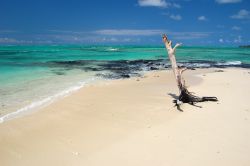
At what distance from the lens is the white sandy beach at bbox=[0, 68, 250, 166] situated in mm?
5410


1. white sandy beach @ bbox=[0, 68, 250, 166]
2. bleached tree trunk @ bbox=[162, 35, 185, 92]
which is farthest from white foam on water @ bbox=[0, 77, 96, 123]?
bleached tree trunk @ bbox=[162, 35, 185, 92]

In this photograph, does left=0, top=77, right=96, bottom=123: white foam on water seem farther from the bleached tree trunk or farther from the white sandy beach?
the bleached tree trunk

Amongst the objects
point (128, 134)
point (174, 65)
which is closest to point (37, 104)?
point (128, 134)

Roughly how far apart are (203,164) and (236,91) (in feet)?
25.2

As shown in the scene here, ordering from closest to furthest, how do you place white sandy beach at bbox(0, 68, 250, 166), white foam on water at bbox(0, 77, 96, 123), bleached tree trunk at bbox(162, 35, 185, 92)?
white sandy beach at bbox(0, 68, 250, 166) < white foam on water at bbox(0, 77, 96, 123) < bleached tree trunk at bbox(162, 35, 185, 92)

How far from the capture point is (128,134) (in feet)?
21.8

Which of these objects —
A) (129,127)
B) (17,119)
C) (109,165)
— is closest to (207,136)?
(129,127)

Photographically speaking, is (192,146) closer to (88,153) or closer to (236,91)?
(88,153)

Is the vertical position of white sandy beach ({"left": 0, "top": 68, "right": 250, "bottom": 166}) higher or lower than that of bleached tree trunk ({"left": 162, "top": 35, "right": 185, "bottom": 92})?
lower

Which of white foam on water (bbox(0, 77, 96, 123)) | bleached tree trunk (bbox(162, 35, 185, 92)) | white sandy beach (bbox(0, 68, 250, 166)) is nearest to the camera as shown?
white sandy beach (bbox(0, 68, 250, 166))

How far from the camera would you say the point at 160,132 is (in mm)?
6770

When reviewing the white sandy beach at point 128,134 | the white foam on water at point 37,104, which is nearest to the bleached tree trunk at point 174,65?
the white sandy beach at point 128,134

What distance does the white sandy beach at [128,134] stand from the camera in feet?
17.7

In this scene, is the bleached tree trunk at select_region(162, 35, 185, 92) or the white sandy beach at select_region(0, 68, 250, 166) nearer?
the white sandy beach at select_region(0, 68, 250, 166)
